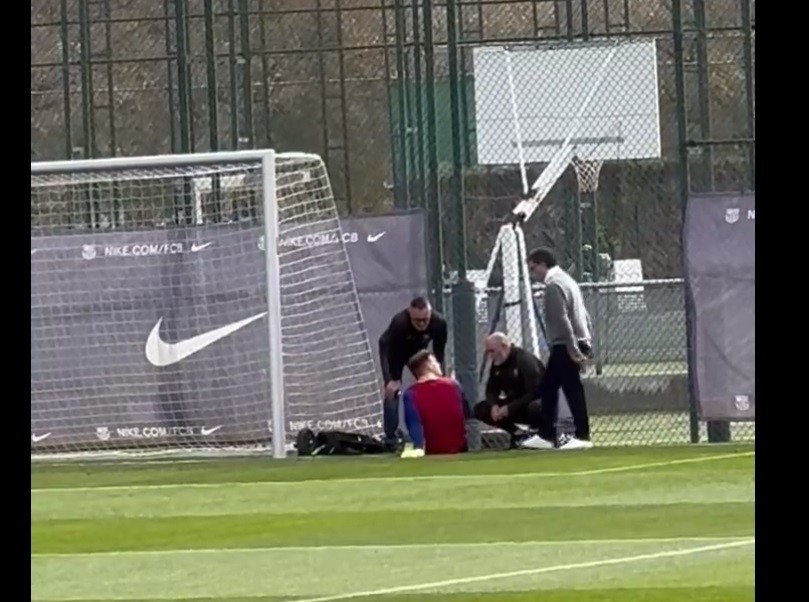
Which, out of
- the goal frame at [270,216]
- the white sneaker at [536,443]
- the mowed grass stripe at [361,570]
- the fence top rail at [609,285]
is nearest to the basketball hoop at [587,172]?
the fence top rail at [609,285]

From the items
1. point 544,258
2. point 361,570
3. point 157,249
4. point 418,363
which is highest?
point 157,249

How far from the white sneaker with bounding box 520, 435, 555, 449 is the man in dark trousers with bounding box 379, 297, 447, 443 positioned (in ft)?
3.27

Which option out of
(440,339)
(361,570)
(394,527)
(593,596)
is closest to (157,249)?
(440,339)

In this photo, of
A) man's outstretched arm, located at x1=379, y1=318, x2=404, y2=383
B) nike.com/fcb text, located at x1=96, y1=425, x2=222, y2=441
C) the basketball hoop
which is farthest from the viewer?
the basketball hoop

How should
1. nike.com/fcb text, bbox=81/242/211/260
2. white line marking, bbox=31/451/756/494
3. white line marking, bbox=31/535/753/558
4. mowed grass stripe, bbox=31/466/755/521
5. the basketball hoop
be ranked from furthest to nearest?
1. the basketball hoop
2. nike.com/fcb text, bbox=81/242/211/260
3. white line marking, bbox=31/451/756/494
4. mowed grass stripe, bbox=31/466/755/521
5. white line marking, bbox=31/535/753/558

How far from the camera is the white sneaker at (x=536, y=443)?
55.1ft

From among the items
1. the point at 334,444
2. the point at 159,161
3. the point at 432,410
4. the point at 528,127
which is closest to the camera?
the point at 432,410

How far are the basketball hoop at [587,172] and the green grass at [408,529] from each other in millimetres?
4564

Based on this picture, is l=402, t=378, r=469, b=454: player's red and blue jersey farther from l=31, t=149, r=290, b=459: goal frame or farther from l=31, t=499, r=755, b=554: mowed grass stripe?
l=31, t=499, r=755, b=554: mowed grass stripe

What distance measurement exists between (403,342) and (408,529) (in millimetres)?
6188

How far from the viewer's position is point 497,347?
16609mm

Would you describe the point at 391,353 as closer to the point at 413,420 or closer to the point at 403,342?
the point at 403,342

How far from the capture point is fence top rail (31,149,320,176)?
1723cm

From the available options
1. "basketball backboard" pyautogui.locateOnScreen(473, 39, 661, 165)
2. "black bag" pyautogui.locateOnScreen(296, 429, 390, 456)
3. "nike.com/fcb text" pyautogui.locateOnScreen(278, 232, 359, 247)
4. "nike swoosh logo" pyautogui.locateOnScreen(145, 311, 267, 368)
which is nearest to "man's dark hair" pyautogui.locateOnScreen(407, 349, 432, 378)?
"black bag" pyautogui.locateOnScreen(296, 429, 390, 456)
